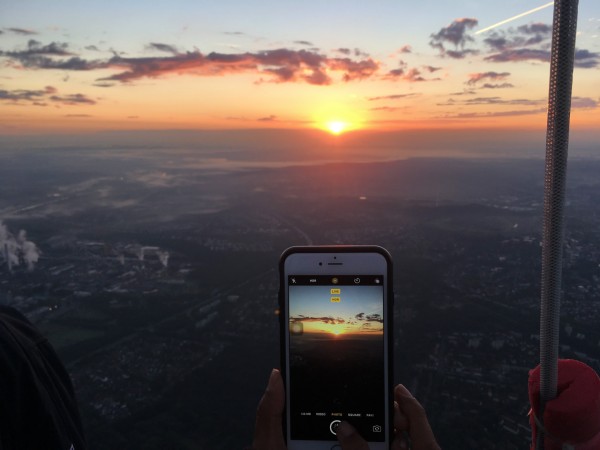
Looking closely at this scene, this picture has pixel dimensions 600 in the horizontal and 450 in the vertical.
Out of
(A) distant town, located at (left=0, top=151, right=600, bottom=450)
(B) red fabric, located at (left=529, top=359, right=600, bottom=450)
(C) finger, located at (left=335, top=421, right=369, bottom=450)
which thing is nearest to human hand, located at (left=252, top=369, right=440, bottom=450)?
(C) finger, located at (left=335, top=421, right=369, bottom=450)

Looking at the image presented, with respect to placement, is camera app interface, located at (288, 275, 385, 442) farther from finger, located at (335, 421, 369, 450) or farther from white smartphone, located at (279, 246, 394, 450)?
finger, located at (335, 421, 369, 450)

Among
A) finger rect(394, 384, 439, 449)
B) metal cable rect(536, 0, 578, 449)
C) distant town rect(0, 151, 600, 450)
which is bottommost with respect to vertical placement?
distant town rect(0, 151, 600, 450)

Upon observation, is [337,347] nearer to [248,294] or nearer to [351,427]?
[351,427]

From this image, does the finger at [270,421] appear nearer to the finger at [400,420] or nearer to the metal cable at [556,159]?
the finger at [400,420]

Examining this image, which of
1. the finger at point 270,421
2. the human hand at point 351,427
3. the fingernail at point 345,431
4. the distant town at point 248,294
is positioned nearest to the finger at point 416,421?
the human hand at point 351,427

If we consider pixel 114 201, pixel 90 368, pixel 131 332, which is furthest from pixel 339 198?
pixel 90 368

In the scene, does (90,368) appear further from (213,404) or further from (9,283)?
(9,283)
